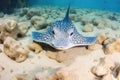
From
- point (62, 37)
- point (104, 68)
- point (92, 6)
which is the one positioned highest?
point (62, 37)

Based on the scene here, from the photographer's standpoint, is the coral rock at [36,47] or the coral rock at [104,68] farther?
the coral rock at [36,47]

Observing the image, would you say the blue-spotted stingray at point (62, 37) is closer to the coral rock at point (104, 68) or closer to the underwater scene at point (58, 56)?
the underwater scene at point (58, 56)

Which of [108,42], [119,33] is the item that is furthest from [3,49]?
[119,33]

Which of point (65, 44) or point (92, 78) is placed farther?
point (65, 44)

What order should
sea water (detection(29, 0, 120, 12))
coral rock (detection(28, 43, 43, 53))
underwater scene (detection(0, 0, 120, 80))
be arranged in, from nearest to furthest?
1. underwater scene (detection(0, 0, 120, 80))
2. coral rock (detection(28, 43, 43, 53))
3. sea water (detection(29, 0, 120, 12))

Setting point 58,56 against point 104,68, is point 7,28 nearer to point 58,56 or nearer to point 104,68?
point 58,56

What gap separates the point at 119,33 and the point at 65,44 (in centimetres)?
446

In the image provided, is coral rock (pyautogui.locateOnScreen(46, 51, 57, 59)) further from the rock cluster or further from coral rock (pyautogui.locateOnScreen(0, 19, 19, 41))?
coral rock (pyautogui.locateOnScreen(0, 19, 19, 41))

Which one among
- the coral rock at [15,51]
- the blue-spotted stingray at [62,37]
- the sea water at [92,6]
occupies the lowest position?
the sea water at [92,6]

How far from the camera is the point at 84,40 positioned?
5477mm

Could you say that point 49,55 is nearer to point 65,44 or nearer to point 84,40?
point 65,44

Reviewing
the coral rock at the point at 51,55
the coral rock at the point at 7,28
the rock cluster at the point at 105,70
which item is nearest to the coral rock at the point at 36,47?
the coral rock at the point at 51,55

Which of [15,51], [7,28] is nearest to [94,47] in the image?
[15,51]

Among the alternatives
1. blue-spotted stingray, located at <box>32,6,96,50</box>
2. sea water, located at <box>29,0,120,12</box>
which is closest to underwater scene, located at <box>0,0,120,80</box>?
blue-spotted stingray, located at <box>32,6,96,50</box>
